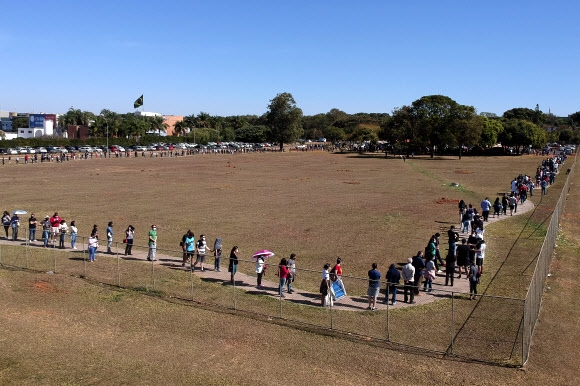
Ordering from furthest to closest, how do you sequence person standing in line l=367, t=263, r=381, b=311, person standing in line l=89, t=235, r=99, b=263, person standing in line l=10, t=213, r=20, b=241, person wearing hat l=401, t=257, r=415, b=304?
person standing in line l=10, t=213, r=20, b=241 → person standing in line l=89, t=235, r=99, b=263 → person wearing hat l=401, t=257, r=415, b=304 → person standing in line l=367, t=263, r=381, b=311

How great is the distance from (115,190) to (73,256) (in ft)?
88.0

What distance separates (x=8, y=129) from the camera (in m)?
191

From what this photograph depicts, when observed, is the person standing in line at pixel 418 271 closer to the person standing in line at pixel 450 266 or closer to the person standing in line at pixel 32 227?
the person standing in line at pixel 450 266

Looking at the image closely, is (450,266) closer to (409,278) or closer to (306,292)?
(409,278)

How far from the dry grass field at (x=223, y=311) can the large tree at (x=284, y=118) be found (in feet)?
270

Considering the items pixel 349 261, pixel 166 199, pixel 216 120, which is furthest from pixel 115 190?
pixel 216 120

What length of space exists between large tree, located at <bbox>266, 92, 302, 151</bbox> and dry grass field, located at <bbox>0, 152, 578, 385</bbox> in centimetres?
→ 8230

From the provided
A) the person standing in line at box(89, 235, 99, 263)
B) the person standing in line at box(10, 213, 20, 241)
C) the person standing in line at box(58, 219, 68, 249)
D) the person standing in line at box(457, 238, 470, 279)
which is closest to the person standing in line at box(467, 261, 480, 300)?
the person standing in line at box(457, 238, 470, 279)

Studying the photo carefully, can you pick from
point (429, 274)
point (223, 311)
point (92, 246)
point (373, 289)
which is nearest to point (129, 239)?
point (92, 246)

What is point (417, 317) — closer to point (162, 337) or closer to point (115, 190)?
point (162, 337)

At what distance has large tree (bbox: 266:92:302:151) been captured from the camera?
14000 centimetres

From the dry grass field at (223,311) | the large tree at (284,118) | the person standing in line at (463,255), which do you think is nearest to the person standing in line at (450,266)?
the person standing in line at (463,255)

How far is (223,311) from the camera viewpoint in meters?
17.9

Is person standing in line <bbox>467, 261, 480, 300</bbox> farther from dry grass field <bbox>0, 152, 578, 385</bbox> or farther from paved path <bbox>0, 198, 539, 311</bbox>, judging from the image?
dry grass field <bbox>0, 152, 578, 385</bbox>
